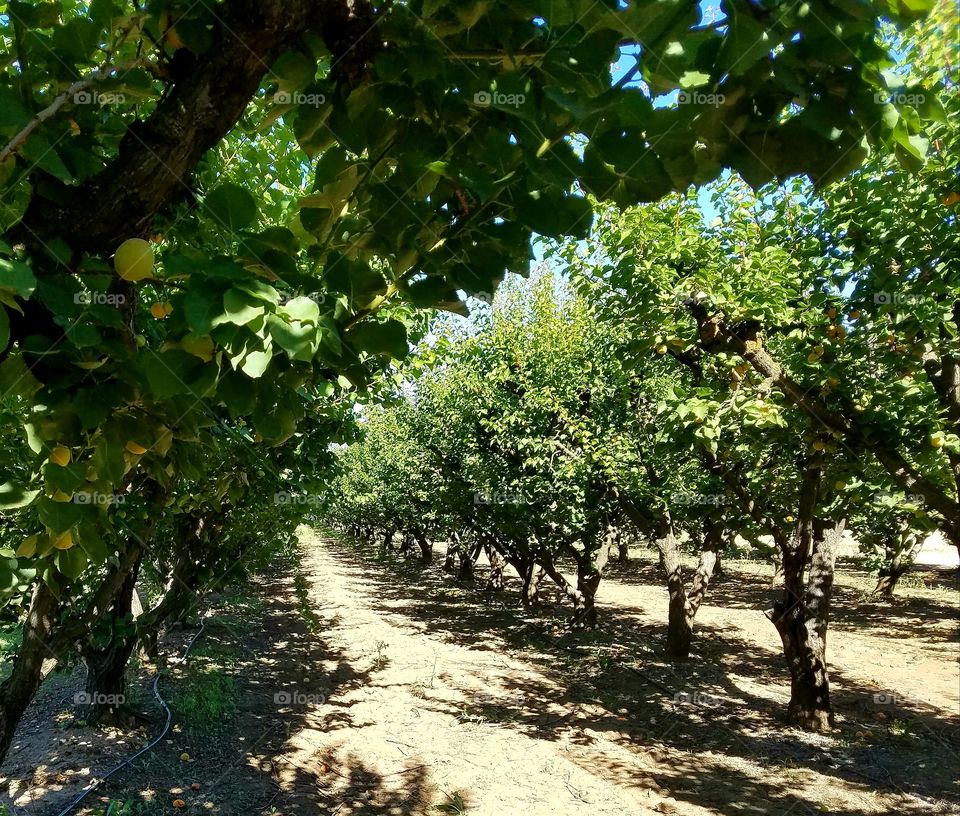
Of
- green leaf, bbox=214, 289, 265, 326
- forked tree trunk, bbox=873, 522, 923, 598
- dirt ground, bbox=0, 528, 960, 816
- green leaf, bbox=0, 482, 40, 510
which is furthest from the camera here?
forked tree trunk, bbox=873, 522, 923, 598

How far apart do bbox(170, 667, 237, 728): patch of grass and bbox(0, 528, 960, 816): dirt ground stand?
5 centimetres

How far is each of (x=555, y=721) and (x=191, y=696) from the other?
432cm

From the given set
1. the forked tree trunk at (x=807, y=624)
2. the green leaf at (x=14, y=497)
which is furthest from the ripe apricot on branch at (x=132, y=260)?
the forked tree trunk at (x=807, y=624)

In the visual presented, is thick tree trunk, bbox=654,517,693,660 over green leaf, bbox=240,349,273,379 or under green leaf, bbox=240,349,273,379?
under

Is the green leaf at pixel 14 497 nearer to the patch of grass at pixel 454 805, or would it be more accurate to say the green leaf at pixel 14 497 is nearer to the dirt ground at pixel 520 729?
the dirt ground at pixel 520 729

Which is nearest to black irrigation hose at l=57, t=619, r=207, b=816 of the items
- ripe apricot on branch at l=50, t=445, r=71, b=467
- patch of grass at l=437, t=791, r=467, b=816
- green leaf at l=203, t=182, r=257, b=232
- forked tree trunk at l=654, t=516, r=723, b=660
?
patch of grass at l=437, t=791, r=467, b=816

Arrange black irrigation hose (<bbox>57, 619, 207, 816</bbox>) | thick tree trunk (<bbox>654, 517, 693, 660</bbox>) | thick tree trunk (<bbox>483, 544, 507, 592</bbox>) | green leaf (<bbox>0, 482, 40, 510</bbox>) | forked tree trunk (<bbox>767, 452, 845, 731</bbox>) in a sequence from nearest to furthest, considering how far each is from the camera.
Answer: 1. green leaf (<bbox>0, 482, 40, 510</bbox>)
2. black irrigation hose (<bbox>57, 619, 207, 816</bbox>)
3. forked tree trunk (<bbox>767, 452, 845, 731</bbox>)
4. thick tree trunk (<bbox>654, 517, 693, 660</bbox>)
5. thick tree trunk (<bbox>483, 544, 507, 592</bbox>)

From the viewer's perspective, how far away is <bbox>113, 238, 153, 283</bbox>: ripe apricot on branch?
1.11 m

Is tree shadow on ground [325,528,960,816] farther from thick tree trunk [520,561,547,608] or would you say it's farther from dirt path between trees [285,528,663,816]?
thick tree trunk [520,561,547,608]

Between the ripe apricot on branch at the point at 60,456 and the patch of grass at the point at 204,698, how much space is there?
6.87m

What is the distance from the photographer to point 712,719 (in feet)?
25.3

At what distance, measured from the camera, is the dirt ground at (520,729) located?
5.50 meters

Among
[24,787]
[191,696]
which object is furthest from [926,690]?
[24,787]

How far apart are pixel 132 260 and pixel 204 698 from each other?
7.90 m
